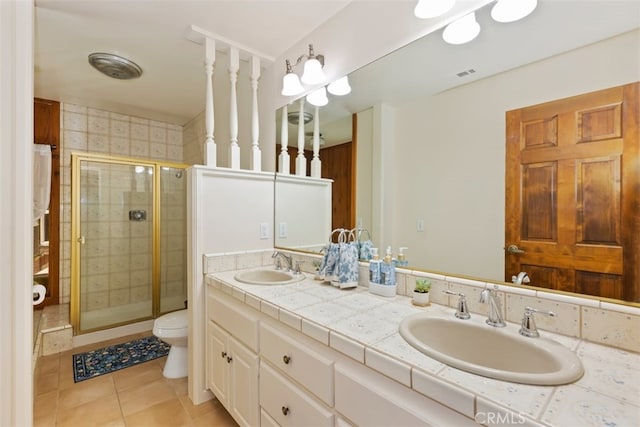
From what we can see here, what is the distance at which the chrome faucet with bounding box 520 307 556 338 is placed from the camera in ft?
2.81

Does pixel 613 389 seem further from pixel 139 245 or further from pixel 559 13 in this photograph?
pixel 139 245

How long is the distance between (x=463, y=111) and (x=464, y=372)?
0.99 m

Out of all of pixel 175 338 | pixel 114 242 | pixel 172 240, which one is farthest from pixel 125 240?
pixel 175 338

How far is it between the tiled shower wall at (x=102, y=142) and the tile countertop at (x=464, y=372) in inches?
117

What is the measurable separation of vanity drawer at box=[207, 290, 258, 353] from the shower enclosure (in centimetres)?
180

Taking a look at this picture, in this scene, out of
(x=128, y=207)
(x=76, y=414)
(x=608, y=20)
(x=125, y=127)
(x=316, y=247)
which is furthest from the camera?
(x=125, y=127)

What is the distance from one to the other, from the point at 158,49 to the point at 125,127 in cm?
177

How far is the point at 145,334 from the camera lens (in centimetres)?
281

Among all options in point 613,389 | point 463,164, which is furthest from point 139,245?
point 613,389

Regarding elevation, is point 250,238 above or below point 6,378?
above

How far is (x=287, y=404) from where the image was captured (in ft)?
3.51

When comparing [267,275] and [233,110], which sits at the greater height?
[233,110]

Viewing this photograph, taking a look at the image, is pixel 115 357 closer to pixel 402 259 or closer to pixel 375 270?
pixel 375 270

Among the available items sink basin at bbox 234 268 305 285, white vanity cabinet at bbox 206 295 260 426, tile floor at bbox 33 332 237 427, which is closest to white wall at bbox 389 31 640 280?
sink basin at bbox 234 268 305 285
